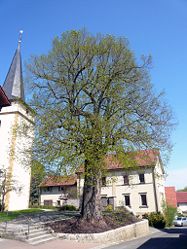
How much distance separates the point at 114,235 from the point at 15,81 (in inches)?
943

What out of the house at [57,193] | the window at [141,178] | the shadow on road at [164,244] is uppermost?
the window at [141,178]

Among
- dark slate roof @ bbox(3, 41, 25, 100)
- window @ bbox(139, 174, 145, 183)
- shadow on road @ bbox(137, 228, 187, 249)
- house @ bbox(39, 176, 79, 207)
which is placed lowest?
shadow on road @ bbox(137, 228, 187, 249)

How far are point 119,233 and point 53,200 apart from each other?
32.8 m

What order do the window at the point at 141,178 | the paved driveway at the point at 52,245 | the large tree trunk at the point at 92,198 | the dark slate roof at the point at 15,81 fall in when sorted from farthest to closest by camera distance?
the window at the point at 141,178
the dark slate roof at the point at 15,81
the large tree trunk at the point at 92,198
the paved driveway at the point at 52,245

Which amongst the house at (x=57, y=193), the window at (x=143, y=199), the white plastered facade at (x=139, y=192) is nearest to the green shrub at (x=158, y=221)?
the white plastered facade at (x=139, y=192)

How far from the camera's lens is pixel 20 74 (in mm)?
35156

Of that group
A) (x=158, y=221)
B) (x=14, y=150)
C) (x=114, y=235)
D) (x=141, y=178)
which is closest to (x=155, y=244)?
(x=114, y=235)

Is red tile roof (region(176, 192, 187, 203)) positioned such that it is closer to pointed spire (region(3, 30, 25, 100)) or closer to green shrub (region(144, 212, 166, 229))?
green shrub (region(144, 212, 166, 229))

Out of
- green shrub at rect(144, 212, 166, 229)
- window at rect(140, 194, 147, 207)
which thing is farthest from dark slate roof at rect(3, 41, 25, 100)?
green shrub at rect(144, 212, 166, 229)

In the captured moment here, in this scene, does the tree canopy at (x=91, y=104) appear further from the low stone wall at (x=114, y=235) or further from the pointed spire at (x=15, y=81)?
the pointed spire at (x=15, y=81)

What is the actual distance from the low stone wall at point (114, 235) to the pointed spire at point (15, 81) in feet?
66.4

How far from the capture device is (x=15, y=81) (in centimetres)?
3384

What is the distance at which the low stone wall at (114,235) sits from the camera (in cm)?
1588

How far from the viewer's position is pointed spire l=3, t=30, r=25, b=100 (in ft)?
107
